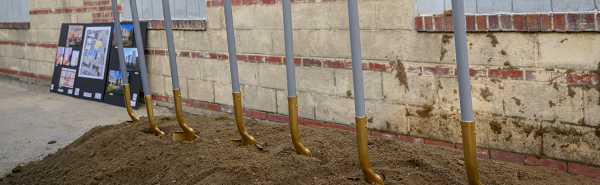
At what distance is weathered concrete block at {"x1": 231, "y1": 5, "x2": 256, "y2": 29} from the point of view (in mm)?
5516

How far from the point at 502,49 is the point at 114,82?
569 cm

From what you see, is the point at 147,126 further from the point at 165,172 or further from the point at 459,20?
the point at 459,20

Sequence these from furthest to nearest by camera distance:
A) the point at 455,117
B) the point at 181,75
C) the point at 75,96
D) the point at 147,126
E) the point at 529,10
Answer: the point at 75,96 → the point at 181,75 → the point at 147,126 → the point at 455,117 → the point at 529,10

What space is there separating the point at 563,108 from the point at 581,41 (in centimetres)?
49

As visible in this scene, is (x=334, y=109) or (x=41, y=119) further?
(x=41, y=119)

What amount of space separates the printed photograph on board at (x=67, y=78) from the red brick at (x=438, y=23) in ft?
20.9

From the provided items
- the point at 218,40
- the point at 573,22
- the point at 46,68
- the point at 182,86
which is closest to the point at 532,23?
the point at 573,22

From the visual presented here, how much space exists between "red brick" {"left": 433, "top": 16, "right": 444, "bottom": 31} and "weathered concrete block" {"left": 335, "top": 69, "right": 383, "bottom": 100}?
0.73 m

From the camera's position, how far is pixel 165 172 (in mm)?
3688

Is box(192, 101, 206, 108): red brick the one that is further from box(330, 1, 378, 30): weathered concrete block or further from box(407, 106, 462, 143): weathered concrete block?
box(407, 106, 462, 143): weathered concrete block

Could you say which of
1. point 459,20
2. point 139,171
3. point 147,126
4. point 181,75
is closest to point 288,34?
point 459,20

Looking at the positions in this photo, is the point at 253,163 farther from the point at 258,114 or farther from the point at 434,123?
the point at 258,114

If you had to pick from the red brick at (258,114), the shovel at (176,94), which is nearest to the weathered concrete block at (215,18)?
the red brick at (258,114)

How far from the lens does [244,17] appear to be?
18.4 ft
